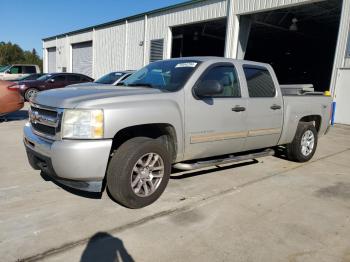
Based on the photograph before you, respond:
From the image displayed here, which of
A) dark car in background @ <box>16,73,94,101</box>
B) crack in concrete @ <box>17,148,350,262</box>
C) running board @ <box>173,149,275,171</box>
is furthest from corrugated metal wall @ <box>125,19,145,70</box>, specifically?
crack in concrete @ <box>17,148,350,262</box>

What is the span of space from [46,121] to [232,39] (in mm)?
13546

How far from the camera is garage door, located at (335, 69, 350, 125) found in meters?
12.6

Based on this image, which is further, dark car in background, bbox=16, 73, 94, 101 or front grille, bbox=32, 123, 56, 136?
dark car in background, bbox=16, 73, 94, 101

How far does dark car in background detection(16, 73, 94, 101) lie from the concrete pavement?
1110 centimetres

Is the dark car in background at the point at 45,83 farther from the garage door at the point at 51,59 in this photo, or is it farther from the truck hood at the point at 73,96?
the garage door at the point at 51,59

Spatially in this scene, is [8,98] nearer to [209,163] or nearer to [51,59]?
[209,163]

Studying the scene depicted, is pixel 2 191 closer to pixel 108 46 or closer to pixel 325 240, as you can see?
pixel 325 240

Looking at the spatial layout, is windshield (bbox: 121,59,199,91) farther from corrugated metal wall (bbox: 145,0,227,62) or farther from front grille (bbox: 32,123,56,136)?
corrugated metal wall (bbox: 145,0,227,62)

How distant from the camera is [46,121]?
376 cm

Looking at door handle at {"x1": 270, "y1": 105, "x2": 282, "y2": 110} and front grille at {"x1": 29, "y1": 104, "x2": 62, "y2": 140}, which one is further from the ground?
door handle at {"x1": 270, "y1": 105, "x2": 282, "y2": 110}

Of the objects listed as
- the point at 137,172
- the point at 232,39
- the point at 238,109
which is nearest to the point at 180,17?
the point at 232,39

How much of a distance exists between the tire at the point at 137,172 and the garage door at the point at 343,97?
36.1 feet

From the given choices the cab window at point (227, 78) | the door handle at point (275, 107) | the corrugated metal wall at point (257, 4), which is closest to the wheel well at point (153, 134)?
the cab window at point (227, 78)

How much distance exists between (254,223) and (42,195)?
103 inches
